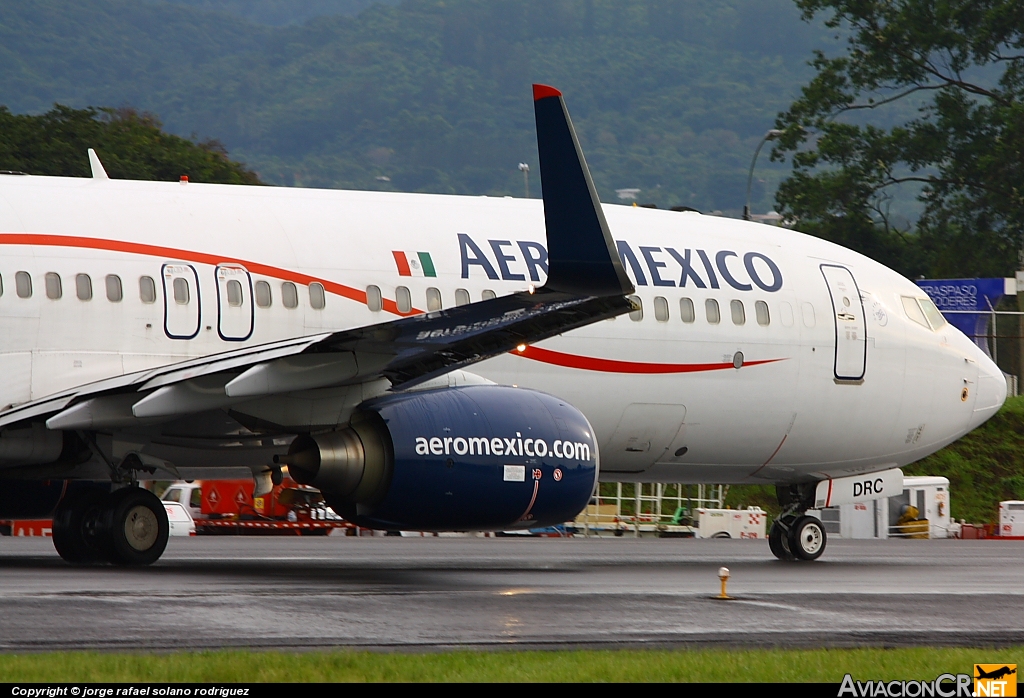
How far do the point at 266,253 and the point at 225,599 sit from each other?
4598mm

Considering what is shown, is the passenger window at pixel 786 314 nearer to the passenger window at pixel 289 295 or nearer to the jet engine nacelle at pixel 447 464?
the jet engine nacelle at pixel 447 464

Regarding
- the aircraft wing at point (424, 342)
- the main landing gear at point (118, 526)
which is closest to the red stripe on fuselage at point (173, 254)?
the aircraft wing at point (424, 342)

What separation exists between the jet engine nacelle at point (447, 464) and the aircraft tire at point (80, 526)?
2.16 m

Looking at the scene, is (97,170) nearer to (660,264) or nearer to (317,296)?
(317,296)

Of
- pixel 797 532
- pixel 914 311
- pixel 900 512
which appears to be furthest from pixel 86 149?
pixel 797 532

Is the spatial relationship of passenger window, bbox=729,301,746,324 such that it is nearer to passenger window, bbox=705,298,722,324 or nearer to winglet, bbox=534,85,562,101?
passenger window, bbox=705,298,722,324

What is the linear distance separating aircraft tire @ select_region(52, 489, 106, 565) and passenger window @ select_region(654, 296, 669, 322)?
616cm

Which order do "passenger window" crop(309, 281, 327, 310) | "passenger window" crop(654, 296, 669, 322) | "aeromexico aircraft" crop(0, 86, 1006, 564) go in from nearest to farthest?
1. "aeromexico aircraft" crop(0, 86, 1006, 564)
2. "passenger window" crop(309, 281, 327, 310)
3. "passenger window" crop(654, 296, 669, 322)

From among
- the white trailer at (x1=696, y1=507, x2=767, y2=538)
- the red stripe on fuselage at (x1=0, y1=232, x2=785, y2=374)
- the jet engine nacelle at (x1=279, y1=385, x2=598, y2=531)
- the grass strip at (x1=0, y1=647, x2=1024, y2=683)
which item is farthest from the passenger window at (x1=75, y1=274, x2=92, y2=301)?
the white trailer at (x1=696, y1=507, x2=767, y2=538)

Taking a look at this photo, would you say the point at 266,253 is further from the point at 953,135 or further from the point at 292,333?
the point at 953,135

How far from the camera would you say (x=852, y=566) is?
1709 cm

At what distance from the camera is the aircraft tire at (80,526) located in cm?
1345

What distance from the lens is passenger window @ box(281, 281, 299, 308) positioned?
14.0 m

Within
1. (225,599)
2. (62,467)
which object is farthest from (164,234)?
(225,599)
